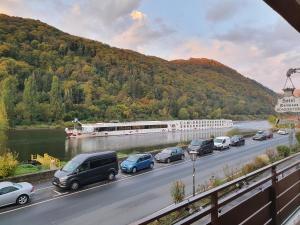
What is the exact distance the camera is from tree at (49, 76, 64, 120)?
115 meters

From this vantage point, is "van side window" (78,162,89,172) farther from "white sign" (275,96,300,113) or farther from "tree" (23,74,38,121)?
"tree" (23,74,38,121)

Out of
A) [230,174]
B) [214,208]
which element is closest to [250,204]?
[214,208]

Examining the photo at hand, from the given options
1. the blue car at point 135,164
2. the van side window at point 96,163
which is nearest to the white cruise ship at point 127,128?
the blue car at point 135,164

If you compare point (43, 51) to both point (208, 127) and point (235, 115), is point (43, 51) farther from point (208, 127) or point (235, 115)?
point (235, 115)

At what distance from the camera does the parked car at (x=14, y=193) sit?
51.7ft

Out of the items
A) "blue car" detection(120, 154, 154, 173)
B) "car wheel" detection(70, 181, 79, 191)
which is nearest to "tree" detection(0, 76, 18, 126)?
"blue car" detection(120, 154, 154, 173)

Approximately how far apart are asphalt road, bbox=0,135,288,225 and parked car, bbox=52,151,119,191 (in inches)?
21.9

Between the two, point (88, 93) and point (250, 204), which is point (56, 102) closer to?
point (88, 93)

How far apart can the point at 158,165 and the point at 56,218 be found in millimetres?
14967

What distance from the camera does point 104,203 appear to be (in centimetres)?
1658

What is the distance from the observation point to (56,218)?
14328mm

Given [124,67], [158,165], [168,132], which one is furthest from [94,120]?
[158,165]

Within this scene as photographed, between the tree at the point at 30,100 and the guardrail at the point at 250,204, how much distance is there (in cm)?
10936

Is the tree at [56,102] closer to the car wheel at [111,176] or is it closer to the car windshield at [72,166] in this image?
the car wheel at [111,176]
